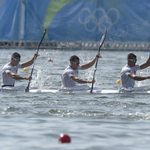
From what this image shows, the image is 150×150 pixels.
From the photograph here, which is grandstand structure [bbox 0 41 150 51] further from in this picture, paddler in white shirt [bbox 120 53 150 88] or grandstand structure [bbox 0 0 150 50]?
paddler in white shirt [bbox 120 53 150 88]

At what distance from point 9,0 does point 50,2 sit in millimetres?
4416

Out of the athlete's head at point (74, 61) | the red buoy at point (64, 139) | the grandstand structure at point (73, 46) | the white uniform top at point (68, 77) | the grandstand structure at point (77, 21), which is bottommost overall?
the red buoy at point (64, 139)

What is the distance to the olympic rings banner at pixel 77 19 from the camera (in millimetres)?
41812

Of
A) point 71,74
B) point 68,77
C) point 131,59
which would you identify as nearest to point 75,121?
point 71,74

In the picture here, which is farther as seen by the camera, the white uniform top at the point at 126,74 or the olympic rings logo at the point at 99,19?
the olympic rings logo at the point at 99,19

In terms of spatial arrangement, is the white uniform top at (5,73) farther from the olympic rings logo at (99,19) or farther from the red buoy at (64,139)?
the olympic rings logo at (99,19)

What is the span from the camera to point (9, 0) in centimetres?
4525

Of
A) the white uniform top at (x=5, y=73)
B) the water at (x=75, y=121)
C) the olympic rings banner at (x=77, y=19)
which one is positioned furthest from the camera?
the olympic rings banner at (x=77, y=19)

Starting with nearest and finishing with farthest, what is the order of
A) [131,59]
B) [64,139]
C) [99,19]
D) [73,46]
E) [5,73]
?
[64,139] → [131,59] → [5,73] → [99,19] → [73,46]

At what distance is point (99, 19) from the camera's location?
42.5 metres

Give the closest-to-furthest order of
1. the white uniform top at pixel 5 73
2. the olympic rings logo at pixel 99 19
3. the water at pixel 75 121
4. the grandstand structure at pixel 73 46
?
the water at pixel 75 121
the white uniform top at pixel 5 73
the olympic rings logo at pixel 99 19
the grandstand structure at pixel 73 46

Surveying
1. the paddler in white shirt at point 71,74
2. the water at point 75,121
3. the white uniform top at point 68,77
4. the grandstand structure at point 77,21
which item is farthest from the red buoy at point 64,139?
the grandstand structure at point 77,21

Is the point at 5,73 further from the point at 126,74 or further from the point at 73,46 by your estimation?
the point at 73,46

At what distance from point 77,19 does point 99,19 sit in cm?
241
